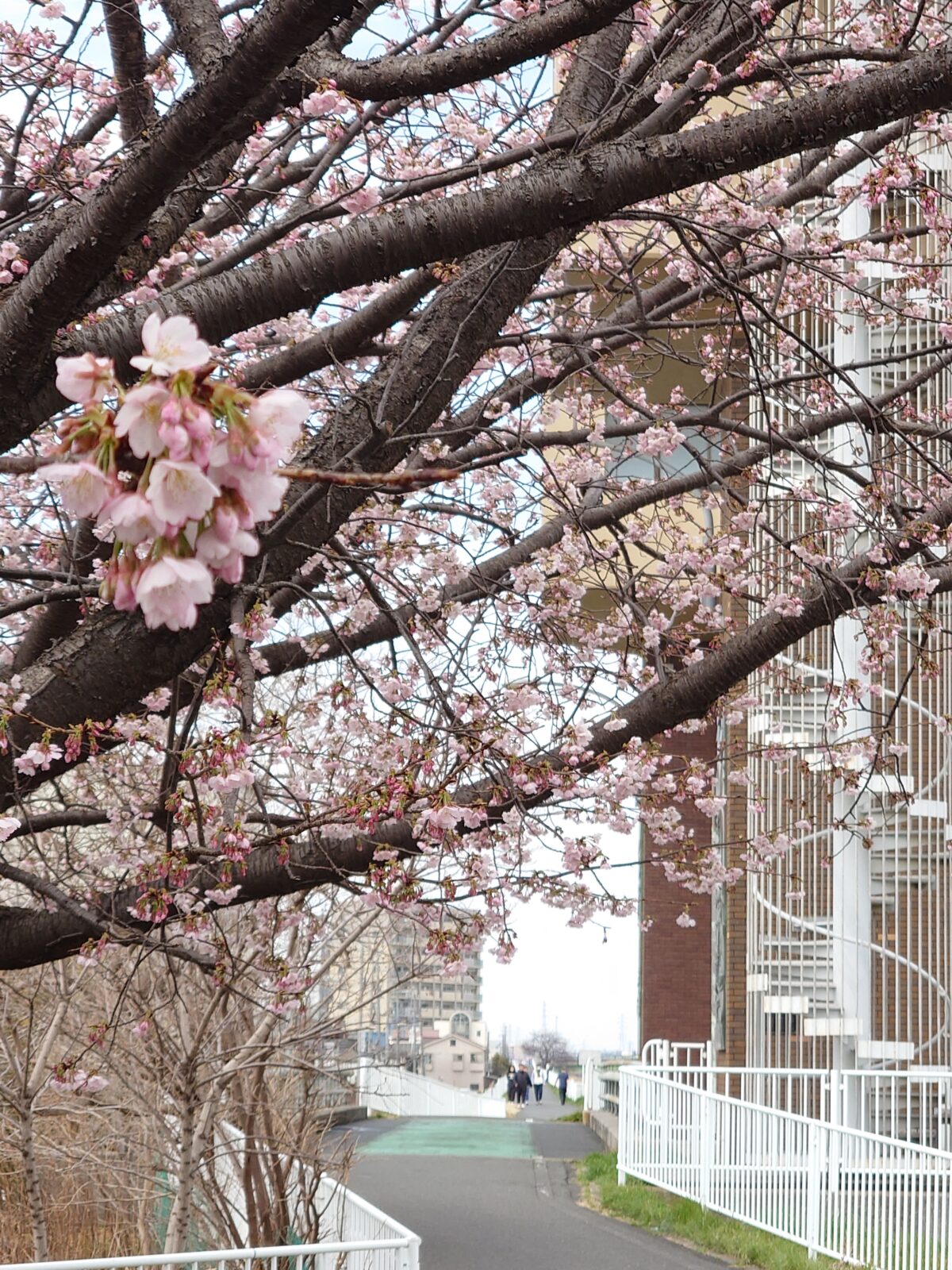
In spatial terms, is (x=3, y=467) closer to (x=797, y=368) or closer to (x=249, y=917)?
(x=797, y=368)

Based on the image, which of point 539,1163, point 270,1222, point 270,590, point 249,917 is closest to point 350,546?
point 270,590

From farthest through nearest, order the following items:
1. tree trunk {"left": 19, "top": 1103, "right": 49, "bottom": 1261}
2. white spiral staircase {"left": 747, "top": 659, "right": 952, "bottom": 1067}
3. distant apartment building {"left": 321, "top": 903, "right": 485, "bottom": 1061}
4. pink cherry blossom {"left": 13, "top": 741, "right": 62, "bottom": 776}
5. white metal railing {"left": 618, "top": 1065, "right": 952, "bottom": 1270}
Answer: white spiral staircase {"left": 747, "top": 659, "right": 952, "bottom": 1067}, distant apartment building {"left": 321, "top": 903, "right": 485, "bottom": 1061}, tree trunk {"left": 19, "top": 1103, "right": 49, "bottom": 1261}, white metal railing {"left": 618, "top": 1065, "right": 952, "bottom": 1270}, pink cherry blossom {"left": 13, "top": 741, "right": 62, "bottom": 776}

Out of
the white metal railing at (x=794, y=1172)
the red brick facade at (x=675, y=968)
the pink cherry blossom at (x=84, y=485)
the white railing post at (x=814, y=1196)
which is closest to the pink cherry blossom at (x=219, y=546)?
the pink cherry blossom at (x=84, y=485)

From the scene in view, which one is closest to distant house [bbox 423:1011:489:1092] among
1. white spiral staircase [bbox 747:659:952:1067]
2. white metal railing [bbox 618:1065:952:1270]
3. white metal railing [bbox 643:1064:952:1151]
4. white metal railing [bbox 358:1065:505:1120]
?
white metal railing [bbox 358:1065:505:1120]

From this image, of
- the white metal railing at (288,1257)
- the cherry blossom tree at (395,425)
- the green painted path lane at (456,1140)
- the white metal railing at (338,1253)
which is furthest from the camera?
the green painted path lane at (456,1140)

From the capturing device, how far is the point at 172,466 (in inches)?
50.8

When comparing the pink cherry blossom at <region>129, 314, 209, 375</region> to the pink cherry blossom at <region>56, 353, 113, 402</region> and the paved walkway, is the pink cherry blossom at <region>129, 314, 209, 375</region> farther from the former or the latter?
the paved walkway

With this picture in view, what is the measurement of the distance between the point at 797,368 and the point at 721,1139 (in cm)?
614

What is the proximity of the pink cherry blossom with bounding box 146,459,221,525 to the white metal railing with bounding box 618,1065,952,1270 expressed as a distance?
22.2 feet

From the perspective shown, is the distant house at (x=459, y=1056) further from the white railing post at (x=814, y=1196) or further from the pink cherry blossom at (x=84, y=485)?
the pink cherry blossom at (x=84, y=485)

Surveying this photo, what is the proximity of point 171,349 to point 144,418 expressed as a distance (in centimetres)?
7

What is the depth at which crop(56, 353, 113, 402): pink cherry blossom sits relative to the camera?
1.42m

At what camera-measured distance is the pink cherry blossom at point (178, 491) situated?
50.9 inches

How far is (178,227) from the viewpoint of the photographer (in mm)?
4195
